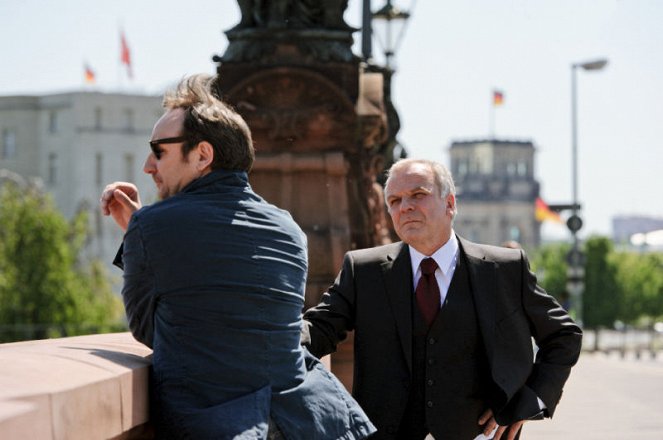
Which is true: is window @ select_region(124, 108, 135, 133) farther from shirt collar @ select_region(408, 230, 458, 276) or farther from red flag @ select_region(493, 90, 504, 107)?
shirt collar @ select_region(408, 230, 458, 276)

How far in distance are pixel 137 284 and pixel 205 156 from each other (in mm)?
461

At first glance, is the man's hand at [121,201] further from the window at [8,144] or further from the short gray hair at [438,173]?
the window at [8,144]

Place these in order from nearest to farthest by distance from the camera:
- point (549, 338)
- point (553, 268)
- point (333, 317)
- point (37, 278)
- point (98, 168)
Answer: point (333, 317) < point (549, 338) < point (37, 278) < point (98, 168) < point (553, 268)

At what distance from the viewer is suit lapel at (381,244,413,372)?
17.4ft

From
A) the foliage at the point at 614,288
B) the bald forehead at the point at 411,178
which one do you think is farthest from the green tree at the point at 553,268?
the bald forehead at the point at 411,178

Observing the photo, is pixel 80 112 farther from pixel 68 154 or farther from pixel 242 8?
pixel 242 8

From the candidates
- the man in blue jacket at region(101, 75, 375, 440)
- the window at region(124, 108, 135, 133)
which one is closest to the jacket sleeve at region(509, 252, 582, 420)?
the man in blue jacket at region(101, 75, 375, 440)

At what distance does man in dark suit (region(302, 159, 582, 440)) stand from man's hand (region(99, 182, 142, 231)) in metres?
0.79

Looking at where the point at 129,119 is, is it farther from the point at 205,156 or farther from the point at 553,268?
the point at 205,156

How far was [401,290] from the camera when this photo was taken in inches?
213

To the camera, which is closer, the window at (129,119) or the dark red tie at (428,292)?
the dark red tie at (428,292)

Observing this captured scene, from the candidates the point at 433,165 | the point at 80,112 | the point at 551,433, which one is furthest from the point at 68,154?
the point at 433,165

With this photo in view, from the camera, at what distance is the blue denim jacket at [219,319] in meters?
4.03

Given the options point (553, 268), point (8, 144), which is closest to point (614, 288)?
point (553, 268)
